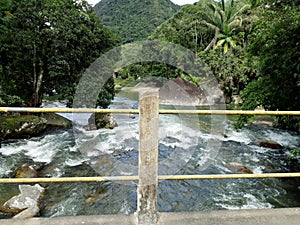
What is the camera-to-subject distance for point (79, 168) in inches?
221

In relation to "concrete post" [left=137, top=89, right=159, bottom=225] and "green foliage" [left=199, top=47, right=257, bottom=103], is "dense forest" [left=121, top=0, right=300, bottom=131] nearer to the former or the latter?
"green foliage" [left=199, top=47, right=257, bottom=103]

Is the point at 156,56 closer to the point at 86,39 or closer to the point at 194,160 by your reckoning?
the point at 86,39

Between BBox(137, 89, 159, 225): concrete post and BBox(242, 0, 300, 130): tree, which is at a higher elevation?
BBox(242, 0, 300, 130): tree

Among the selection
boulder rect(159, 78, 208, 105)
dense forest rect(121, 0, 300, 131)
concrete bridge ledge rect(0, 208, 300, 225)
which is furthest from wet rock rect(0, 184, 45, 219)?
boulder rect(159, 78, 208, 105)

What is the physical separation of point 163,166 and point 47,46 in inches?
246

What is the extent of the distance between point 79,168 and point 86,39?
5.45 meters

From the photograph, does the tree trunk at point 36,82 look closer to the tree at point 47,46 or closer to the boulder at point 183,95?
the tree at point 47,46

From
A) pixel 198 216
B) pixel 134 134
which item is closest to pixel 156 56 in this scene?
pixel 134 134

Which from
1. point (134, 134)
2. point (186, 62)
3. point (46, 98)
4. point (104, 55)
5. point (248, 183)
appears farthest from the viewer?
point (186, 62)

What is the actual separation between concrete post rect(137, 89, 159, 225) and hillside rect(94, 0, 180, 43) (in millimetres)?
31328

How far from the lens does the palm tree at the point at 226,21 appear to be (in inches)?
722

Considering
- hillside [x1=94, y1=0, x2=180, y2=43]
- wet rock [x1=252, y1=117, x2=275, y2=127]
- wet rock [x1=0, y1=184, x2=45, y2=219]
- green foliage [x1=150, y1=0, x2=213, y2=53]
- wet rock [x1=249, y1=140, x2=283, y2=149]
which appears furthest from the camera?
hillside [x1=94, y1=0, x2=180, y2=43]

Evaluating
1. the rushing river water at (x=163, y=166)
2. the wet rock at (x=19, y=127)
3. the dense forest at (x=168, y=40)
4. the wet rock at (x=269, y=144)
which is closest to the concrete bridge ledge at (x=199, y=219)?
the rushing river water at (x=163, y=166)

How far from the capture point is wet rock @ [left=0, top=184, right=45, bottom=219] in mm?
3583
